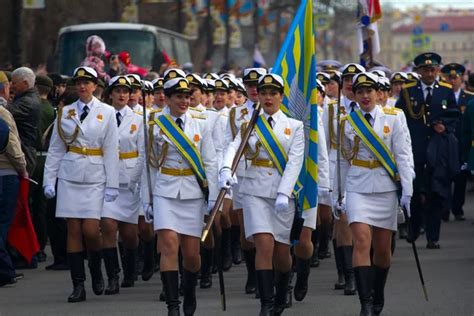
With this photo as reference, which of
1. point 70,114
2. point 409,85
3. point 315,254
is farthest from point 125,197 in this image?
point 409,85

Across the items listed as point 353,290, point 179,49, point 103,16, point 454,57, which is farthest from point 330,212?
point 454,57

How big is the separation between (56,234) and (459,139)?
808cm

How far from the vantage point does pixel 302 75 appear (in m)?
12.8

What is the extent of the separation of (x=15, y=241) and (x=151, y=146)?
3888 mm

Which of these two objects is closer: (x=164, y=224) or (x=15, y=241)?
(x=164, y=224)

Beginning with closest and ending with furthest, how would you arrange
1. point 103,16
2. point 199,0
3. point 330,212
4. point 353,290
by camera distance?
point 353,290
point 330,212
point 103,16
point 199,0

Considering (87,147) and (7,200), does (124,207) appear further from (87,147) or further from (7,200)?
(7,200)

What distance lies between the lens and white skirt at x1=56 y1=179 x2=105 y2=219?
13852 mm

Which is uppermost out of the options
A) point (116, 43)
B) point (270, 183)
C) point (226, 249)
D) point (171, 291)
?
point (116, 43)

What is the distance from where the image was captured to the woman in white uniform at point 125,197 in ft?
48.0

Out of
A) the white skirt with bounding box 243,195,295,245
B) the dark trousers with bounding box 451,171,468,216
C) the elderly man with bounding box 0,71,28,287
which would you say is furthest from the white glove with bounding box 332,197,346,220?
the dark trousers with bounding box 451,171,468,216

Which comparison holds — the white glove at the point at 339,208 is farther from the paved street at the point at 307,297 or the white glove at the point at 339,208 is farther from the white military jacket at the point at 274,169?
the white military jacket at the point at 274,169

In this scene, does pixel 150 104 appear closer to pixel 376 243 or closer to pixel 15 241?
pixel 15 241

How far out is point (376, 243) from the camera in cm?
1266
